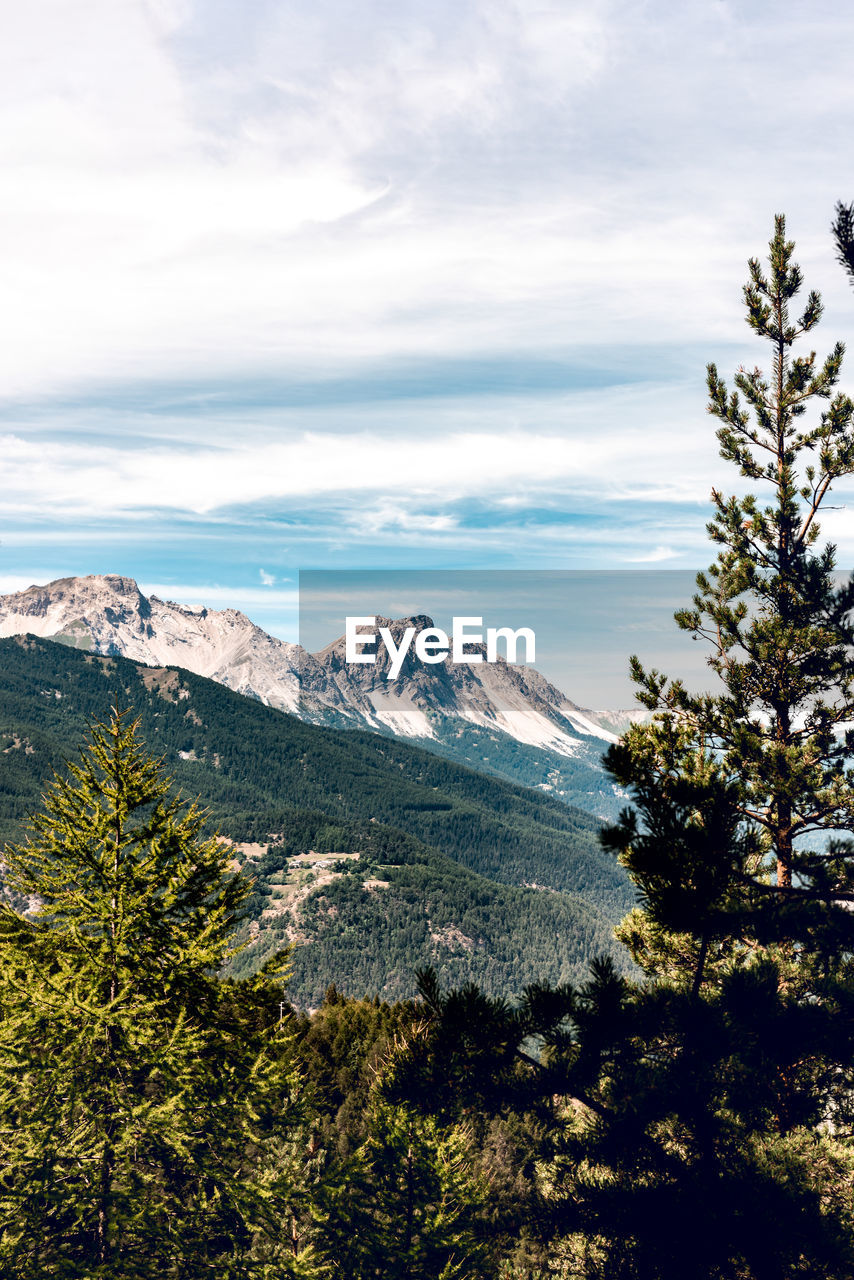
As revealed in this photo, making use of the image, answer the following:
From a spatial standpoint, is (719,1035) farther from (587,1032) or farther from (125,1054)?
(125,1054)

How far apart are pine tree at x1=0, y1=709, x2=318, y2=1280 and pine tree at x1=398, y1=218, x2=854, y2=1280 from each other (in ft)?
19.6

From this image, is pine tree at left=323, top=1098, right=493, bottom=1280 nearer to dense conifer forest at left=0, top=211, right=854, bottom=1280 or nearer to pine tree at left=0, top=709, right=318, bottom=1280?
dense conifer forest at left=0, top=211, right=854, bottom=1280

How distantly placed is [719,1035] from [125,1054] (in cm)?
1206

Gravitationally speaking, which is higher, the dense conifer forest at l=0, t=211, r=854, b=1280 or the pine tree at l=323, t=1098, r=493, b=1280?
the dense conifer forest at l=0, t=211, r=854, b=1280

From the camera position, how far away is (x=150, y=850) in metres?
17.0

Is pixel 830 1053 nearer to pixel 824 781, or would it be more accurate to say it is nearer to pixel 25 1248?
A: pixel 824 781

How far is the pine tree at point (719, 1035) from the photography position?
12.8 m

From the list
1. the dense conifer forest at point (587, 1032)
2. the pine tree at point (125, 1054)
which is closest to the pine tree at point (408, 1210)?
the dense conifer forest at point (587, 1032)

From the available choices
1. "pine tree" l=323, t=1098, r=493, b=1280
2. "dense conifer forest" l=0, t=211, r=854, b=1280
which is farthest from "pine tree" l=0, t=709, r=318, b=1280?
"pine tree" l=323, t=1098, r=493, b=1280

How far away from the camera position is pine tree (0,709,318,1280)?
14344 millimetres

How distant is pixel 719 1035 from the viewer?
13516mm

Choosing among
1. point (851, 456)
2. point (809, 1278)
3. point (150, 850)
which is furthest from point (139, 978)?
point (851, 456)

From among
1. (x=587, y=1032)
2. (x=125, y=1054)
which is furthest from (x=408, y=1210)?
(x=587, y=1032)

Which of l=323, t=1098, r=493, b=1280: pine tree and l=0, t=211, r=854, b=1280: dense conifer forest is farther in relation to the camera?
l=323, t=1098, r=493, b=1280: pine tree
